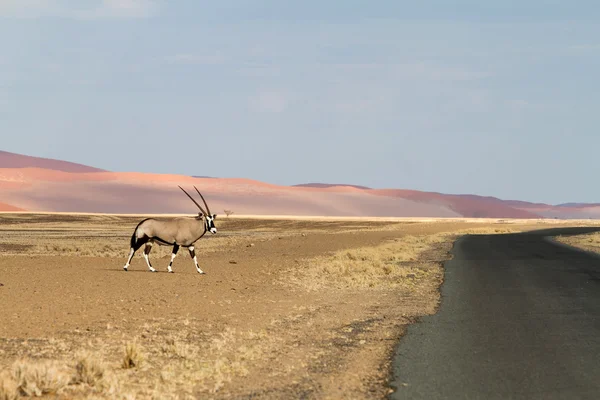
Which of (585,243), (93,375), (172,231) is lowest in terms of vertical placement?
(93,375)

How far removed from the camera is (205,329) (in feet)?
44.1

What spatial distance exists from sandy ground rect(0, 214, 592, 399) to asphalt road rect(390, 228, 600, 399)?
1.82 ft

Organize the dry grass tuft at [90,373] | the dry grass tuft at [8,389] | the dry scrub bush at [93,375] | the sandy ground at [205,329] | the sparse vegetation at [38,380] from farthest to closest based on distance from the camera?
1. the sandy ground at [205,329]
2. the dry grass tuft at [90,373]
3. the dry scrub bush at [93,375]
4. the sparse vegetation at [38,380]
5. the dry grass tuft at [8,389]

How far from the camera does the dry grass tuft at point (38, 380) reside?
8.20 m

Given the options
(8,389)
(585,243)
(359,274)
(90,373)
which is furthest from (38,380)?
(585,243)

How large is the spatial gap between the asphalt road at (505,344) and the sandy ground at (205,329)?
1.82 ft

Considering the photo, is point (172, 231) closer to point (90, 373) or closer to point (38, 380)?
point (90, 373)

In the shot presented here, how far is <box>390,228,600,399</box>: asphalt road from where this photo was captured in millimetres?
8844

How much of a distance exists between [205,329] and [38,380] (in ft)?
17.2

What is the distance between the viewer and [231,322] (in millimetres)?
14398

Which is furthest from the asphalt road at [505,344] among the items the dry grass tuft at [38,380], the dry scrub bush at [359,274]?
the dry grass tuft at [38,380]

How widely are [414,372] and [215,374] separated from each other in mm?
2528

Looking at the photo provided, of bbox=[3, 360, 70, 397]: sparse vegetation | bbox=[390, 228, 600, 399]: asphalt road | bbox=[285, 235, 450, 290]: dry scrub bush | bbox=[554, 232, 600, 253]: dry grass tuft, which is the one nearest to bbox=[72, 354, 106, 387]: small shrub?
bbox=[3, 360, 70, 397]: sparse vegetation

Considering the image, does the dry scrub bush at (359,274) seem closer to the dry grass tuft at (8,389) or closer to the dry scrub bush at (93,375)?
the dry scrub bush at (93,375)
